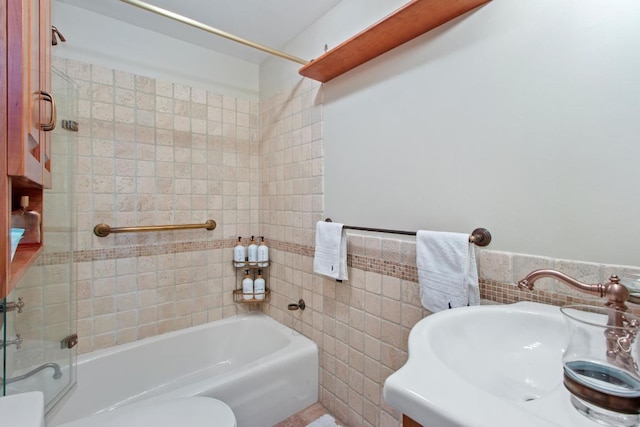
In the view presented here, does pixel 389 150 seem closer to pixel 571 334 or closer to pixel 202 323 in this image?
pixel 571 334

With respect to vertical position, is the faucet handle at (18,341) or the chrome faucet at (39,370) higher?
the faucet handle at (18,341)

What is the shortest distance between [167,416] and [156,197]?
130 centimetres

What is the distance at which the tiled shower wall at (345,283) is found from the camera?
98 centimetres

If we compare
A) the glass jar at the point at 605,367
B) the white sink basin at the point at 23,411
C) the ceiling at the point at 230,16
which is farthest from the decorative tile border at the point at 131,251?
the glass jar at the point at 605,367

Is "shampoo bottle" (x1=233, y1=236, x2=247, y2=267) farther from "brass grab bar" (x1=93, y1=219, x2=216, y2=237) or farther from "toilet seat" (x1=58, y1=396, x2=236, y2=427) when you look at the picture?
"toilet seat" (x1=58, y1=396, x2=236, y2=427)

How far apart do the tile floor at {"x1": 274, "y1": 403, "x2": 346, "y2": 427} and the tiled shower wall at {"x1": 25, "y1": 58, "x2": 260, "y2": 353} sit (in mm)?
907

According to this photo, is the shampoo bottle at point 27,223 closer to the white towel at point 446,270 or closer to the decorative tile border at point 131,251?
the decorative tile border at point 131,251

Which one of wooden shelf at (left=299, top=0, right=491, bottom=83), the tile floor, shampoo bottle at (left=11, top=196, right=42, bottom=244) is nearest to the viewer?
shampoo bottle at (left=11, top=196, right=42, bottom=244)

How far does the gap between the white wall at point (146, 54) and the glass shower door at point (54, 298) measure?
31 cm

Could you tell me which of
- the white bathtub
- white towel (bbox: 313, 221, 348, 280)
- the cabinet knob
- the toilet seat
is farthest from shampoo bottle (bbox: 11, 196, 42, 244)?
white towel (bbox: 313, 221, 348, 280)

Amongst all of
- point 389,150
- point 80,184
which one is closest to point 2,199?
point 389,150

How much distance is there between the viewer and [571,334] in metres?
0.58

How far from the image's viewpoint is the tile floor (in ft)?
5.09

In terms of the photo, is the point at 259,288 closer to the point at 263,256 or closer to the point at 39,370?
the point at 263,256
